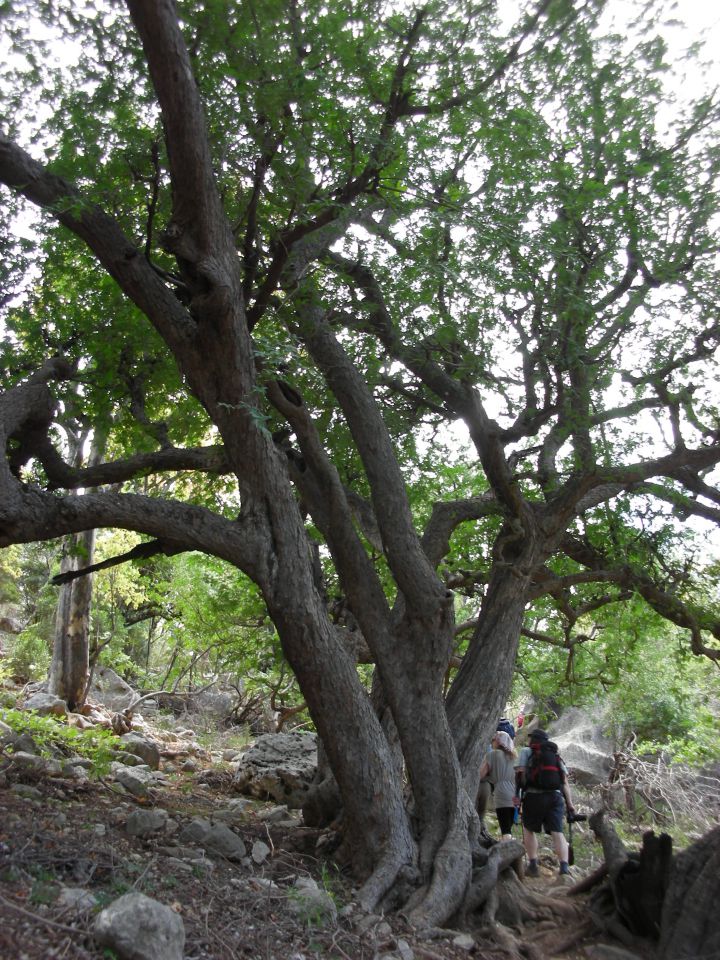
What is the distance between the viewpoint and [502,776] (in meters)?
8.44

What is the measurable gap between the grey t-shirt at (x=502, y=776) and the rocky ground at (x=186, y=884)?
147 centimetres

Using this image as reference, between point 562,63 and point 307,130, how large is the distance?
273 cm

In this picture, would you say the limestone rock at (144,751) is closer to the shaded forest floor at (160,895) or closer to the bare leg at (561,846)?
the shaded forest floor at (160,895)

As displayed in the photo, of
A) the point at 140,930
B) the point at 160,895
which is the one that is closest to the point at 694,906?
the point at 160,895

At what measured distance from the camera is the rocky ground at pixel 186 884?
3.47m

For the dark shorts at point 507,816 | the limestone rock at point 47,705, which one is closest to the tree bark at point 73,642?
the limestone rock at point 47,705

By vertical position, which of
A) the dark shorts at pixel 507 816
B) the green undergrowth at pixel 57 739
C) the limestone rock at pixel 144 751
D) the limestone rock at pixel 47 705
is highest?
the limestone rock at pixel 47 705

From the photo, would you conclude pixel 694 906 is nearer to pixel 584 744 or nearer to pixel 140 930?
pixel 140 930

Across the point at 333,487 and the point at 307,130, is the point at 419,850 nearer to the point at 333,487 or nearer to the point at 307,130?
the point at 333,487

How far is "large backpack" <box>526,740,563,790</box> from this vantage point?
7.77 metres

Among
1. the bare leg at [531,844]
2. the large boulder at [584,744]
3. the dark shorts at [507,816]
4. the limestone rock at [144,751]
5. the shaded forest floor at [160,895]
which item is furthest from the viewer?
the large boulder at [584,744]

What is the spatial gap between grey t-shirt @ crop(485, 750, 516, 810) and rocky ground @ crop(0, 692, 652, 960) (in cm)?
147

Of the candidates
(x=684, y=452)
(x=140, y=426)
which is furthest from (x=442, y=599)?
(x=140, y=426)

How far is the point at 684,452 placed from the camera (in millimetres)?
7727
